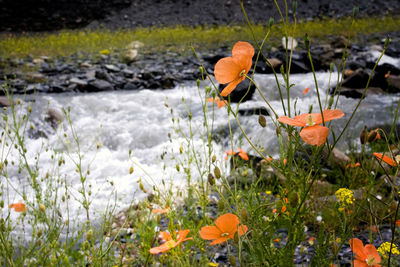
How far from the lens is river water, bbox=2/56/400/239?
9.59 feet

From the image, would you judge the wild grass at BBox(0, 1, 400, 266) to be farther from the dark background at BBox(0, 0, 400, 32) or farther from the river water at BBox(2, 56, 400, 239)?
the dark background at BBox(0, 0, 400, 32)

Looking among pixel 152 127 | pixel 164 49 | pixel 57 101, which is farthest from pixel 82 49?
pixel 152 127

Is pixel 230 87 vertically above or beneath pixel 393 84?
above

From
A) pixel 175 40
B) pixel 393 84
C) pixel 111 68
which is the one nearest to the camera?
pixel 393 84

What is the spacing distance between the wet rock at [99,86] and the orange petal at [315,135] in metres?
5.20

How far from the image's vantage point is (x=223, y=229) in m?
1.01

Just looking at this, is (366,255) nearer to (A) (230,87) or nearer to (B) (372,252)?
(B) (372,252)

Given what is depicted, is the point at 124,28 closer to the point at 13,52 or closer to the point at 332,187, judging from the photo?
the point at 13,52

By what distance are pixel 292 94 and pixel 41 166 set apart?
145 inches

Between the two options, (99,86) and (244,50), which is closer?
(244,50)

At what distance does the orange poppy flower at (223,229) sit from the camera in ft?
3.27

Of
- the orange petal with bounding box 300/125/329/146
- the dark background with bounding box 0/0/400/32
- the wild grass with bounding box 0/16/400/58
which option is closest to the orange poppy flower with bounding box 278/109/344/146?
the orange petal with bounding box 300/125/329/146

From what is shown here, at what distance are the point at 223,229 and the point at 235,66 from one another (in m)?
0.46

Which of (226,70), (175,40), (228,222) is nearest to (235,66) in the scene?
(226,70)
